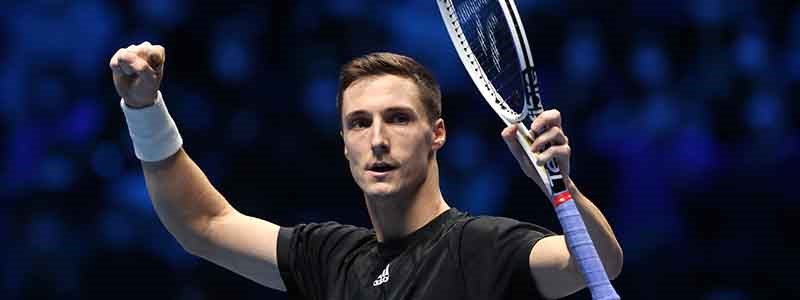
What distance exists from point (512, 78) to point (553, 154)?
47cm

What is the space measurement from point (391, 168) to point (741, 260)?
254 centimetres

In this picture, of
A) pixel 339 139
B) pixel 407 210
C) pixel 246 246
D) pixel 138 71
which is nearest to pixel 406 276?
pixel 407 210

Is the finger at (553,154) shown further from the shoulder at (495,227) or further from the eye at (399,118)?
the eye at (399,118)

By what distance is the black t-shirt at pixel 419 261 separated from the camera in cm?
288

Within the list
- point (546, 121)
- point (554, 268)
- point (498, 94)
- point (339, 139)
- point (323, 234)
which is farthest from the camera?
point (339, 139)

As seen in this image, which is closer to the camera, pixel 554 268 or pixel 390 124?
pixel 554 268

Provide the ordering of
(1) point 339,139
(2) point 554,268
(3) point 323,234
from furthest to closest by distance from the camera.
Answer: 1. (1) point 339,139
2. (3) point 323,234
3. (2) point 554,268

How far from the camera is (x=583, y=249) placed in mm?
2541

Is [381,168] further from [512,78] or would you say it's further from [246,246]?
[246,246]

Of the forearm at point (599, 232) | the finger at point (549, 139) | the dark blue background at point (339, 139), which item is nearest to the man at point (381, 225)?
the forearm at point (599, 232)

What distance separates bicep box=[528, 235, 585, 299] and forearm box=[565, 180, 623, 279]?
0.07m

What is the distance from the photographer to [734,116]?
5383mm

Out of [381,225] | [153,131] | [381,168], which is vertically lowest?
[381,225]

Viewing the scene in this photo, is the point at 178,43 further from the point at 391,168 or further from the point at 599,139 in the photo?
the point at 391,168
